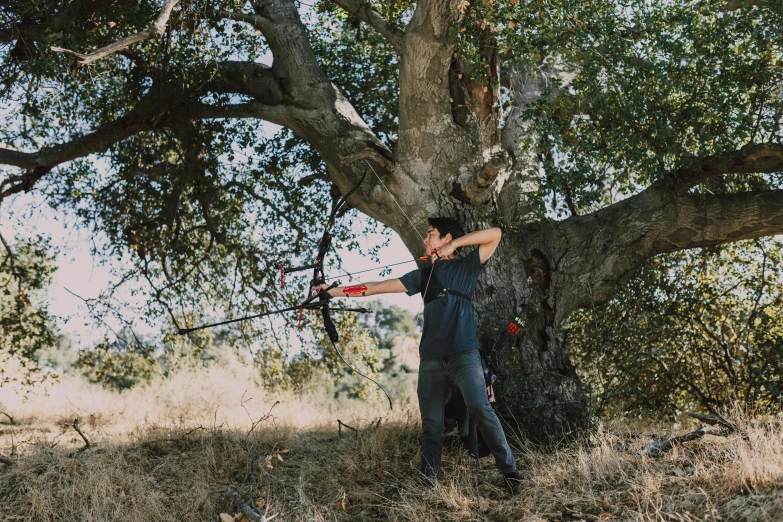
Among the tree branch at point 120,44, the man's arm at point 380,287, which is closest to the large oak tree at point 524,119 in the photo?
the tree branch at point 120,44

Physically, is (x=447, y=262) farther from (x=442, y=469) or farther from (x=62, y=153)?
(x=62, y=153)

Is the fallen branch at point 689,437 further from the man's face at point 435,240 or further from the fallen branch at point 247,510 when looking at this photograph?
the fallen branch at point 247,510

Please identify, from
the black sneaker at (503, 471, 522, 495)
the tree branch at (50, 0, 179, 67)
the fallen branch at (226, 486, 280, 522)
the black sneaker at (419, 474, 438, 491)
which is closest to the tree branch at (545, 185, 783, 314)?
the black sneaker at (503, 471, 522, 495)

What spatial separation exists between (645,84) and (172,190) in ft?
20.8

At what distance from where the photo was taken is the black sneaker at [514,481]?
18.1 feet

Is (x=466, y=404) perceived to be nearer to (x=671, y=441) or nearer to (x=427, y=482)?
(x=427, y=482)

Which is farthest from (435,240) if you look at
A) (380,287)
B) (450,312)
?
(450,312)

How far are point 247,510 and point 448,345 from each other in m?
1.95

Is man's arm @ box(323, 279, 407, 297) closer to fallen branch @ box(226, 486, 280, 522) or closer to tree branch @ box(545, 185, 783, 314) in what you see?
fallen branch @ box(226, 486, 280, 522)

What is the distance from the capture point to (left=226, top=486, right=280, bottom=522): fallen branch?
18.5 feet

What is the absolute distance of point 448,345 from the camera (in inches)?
227

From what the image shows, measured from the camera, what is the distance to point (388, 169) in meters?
7.67

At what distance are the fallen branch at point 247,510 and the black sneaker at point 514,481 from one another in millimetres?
1719

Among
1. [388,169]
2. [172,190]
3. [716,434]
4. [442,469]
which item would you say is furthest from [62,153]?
[716,434]
